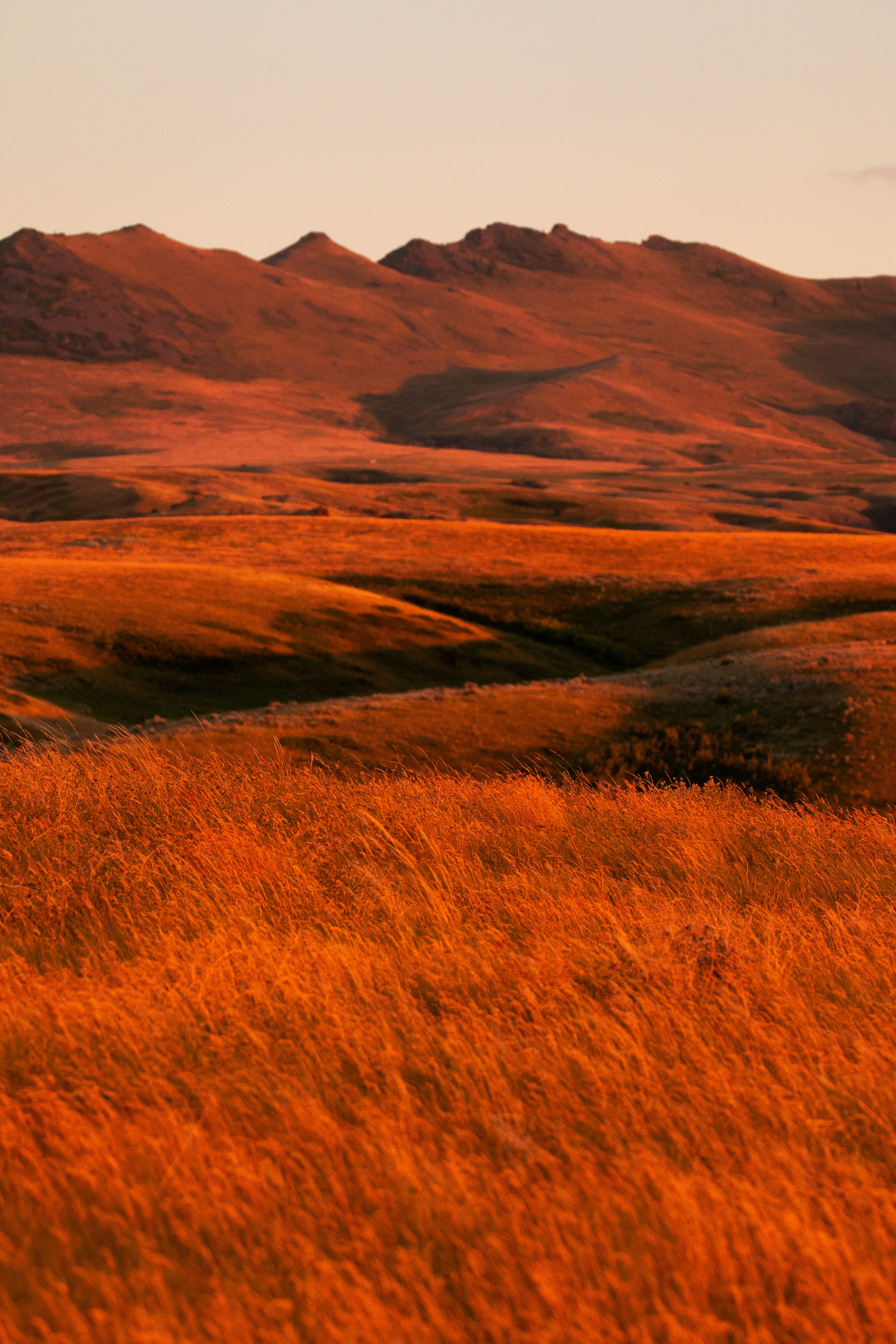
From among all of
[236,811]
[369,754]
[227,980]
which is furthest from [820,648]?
[227,980]

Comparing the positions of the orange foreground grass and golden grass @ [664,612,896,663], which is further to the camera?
golden grass @ [664,612,896,663]

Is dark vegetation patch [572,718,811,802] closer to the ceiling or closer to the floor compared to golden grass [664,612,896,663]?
closer to the floor

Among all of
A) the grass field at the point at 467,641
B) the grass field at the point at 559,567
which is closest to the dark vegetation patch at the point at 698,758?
the grass field at the point at 467,641

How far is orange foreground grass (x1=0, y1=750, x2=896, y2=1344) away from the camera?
12.5ft

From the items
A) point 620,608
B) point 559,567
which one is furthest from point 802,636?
point 559,567

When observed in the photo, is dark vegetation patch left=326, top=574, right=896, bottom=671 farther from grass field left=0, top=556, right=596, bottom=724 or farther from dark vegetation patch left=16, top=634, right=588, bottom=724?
dark vegetation patch left=16, top=634, right=588, bottom=724

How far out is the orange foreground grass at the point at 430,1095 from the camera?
3.81m

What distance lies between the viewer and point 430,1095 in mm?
4988

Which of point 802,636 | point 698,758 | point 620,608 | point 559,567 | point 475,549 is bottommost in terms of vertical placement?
point 698,758

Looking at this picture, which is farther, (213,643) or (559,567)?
(559,567)

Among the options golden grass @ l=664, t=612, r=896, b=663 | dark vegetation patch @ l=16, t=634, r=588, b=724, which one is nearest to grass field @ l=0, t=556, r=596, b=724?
dark vegetation patch @ l=16, t=634, r=588, b=724

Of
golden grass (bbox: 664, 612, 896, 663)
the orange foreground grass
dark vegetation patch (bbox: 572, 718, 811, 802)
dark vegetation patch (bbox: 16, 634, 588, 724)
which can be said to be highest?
the orange foreground grass

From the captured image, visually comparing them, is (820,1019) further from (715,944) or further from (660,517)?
(660,517)

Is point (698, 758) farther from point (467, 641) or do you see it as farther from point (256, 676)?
point (467, 641)
